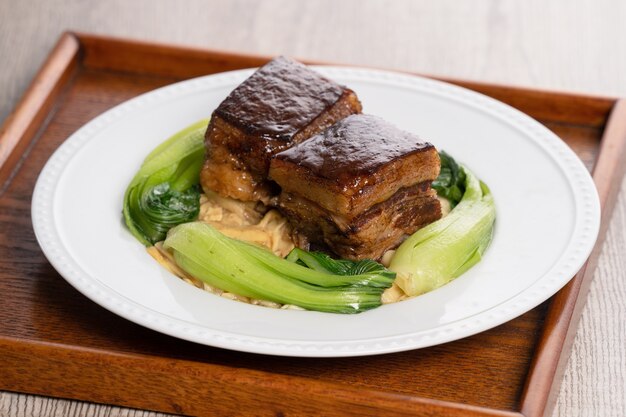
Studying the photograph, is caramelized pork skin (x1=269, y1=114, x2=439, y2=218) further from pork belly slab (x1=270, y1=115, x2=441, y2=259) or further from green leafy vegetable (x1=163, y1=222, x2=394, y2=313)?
green leafy vegetable (x1=163, y1=222, x2=394, y2=313)

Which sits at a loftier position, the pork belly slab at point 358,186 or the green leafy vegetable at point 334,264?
the pork belly slab at point 358,186

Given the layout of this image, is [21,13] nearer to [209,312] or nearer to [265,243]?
[265,243]

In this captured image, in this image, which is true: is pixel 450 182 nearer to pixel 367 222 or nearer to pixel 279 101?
pixel 367 222

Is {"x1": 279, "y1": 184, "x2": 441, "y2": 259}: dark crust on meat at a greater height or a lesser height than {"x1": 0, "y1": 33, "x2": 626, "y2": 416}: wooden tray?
greater

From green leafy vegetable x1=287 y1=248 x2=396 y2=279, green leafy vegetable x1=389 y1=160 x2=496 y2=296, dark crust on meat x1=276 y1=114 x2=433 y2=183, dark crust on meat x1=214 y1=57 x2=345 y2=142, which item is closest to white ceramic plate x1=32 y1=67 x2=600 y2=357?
green leafy vegetable x1=389 y1=160 x2=496 y2=296

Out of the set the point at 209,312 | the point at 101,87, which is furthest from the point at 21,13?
the point at 209,312

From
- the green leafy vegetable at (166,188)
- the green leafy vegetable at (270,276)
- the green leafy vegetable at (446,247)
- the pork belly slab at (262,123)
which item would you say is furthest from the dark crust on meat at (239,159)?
the green leafy vegetable at (446,247)

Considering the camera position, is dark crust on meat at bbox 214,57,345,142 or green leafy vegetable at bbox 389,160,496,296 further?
dark crust on meat at bbox 214,57,345,142

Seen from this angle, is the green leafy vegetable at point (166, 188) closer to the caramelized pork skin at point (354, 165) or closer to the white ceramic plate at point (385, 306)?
the white ceramic plate at point (385, 306)

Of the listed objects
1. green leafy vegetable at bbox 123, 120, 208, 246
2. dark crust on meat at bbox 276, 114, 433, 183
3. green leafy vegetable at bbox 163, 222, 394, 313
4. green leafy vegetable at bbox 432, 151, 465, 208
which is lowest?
green leafy vegetable at bbox 123, 120, 208, 246
